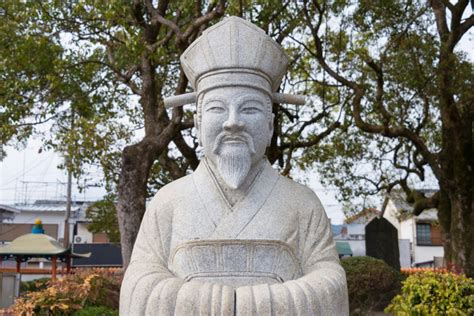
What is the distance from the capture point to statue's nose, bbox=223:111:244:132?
10.6 ft

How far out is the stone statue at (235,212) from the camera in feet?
9.91

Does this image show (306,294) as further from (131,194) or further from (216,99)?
(131,194)

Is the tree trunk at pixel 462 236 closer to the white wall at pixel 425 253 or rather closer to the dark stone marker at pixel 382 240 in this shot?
the dark stone marker at pixel 382 240

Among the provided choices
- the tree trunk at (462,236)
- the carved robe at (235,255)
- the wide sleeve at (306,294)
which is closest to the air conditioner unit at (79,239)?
the tree trunk at (462,236)

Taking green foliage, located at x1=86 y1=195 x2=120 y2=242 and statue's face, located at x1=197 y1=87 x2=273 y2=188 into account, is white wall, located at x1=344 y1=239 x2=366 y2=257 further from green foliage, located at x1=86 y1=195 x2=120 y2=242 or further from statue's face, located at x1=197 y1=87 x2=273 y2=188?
statue's face, located at x1=197 y1=87 x2=273 y2=188

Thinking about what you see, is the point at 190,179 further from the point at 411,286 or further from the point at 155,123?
the point at 155,123

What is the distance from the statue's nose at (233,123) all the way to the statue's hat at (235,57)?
0.66 feet

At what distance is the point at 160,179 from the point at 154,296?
11.3 metres

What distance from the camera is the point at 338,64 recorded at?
39.9 ft

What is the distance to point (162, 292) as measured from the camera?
9.27 feet

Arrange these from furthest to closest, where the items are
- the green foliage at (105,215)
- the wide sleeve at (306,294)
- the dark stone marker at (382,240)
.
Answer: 1. the green foliage at (105,215)
2. the dark stone marker at (382,240)
3. the wide sleeve at (306,294)

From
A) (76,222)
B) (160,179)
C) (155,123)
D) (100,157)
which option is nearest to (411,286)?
(155,123)

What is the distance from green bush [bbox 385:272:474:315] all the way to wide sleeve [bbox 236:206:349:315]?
451 cm

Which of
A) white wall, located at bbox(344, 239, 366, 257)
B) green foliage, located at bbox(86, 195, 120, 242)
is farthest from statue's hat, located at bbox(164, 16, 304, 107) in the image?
white wall, located at bbox(344, 239, 366, 257)
